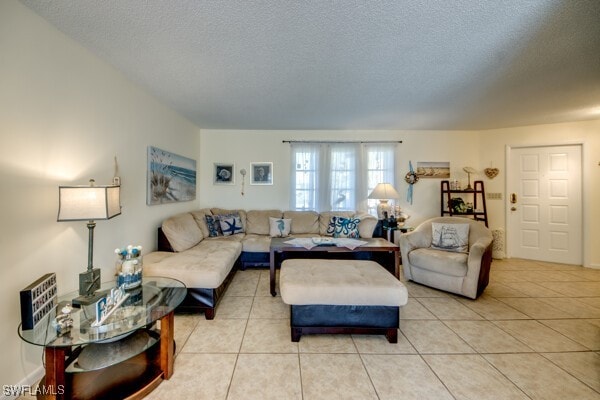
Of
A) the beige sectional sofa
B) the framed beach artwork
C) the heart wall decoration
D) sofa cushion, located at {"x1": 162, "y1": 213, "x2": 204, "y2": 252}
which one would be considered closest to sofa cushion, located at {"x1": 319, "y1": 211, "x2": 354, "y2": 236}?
the beige sectional sofa

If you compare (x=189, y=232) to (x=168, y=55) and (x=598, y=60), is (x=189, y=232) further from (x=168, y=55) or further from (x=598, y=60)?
(x=598, y=60)

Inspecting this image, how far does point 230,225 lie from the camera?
3.88m

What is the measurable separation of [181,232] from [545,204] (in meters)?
5.84

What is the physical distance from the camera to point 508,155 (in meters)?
4.20

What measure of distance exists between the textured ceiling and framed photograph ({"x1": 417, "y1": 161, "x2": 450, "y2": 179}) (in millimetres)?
1381

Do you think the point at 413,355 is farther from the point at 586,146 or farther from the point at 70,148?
the point at 586,146

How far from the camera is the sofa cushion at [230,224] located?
→ 12.5ft

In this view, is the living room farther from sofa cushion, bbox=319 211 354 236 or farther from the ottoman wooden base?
sofa cushion, bbox=319 211 354 236

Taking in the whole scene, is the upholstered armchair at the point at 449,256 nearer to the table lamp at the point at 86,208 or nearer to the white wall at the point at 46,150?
the table lamp at the point at 86,208

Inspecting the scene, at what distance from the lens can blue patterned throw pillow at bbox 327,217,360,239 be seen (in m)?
3.61

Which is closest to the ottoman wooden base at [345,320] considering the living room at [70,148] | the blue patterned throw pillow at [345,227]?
the blue patterned throw pillow at [345,227]

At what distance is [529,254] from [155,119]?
6.37 m

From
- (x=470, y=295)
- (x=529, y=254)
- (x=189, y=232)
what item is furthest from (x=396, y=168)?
(x=189, y=232)

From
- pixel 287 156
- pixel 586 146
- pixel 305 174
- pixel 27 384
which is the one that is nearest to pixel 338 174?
pixel 305 174
